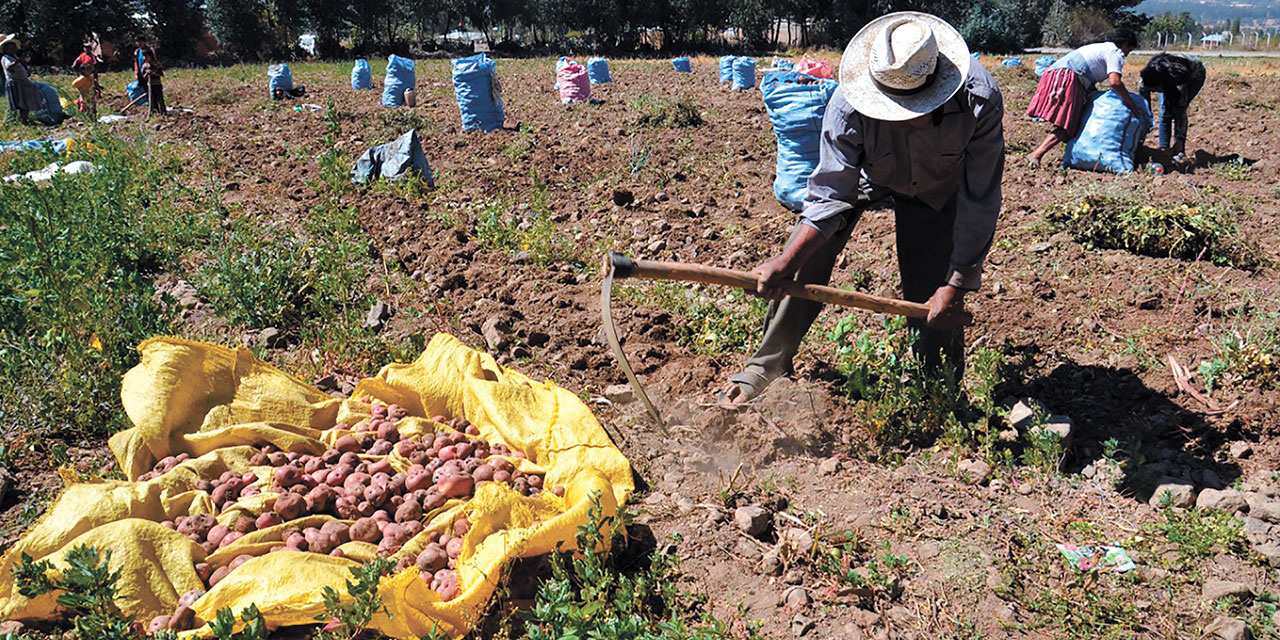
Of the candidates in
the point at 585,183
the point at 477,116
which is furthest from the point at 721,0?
the point at 585,183

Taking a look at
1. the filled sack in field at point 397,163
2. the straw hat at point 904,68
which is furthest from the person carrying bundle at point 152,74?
the straw hat at point 904,68

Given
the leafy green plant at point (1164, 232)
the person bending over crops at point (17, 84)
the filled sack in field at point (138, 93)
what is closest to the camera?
the leafy green plant at point (1164, 232)

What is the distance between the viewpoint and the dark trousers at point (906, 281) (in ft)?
9.87

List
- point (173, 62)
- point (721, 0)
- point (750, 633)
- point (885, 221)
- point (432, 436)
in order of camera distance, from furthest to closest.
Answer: point (721, 0), point (173, 62), point (885, 221), point (432, 436), point (750, 633)

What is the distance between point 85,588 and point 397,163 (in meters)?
4.85

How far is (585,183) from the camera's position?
639 centimetres

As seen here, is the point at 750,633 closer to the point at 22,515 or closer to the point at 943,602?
the point at 943,602

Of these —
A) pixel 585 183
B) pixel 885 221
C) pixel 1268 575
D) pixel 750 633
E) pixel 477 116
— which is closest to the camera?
pixel 750 633

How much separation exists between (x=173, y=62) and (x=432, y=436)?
3070 cm

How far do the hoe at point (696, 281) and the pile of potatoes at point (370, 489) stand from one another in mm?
544

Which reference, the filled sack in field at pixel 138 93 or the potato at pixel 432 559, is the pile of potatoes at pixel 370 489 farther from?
the filled sack in field at pixel 138 93

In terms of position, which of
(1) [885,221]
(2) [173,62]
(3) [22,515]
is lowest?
(3) [22,515]

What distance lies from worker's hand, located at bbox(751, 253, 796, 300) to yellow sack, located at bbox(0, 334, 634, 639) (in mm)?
727

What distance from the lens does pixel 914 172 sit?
2.77 m
